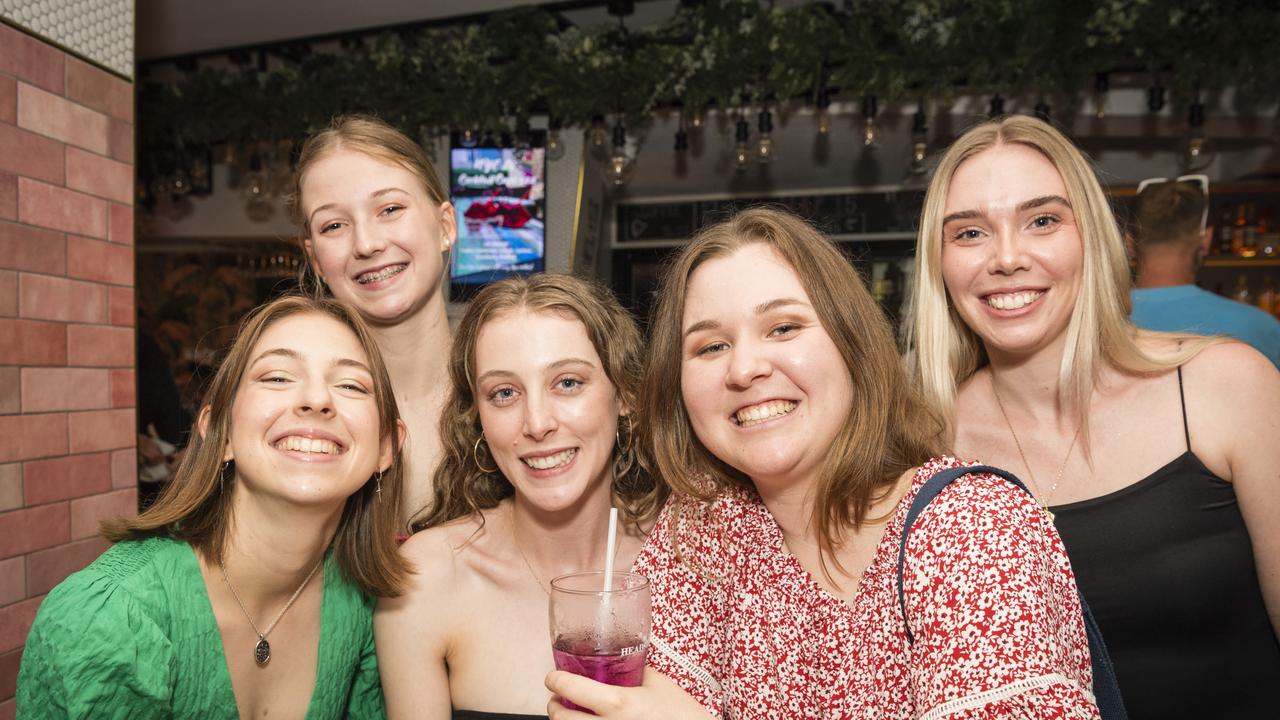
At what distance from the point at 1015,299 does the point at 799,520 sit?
68 centimetres

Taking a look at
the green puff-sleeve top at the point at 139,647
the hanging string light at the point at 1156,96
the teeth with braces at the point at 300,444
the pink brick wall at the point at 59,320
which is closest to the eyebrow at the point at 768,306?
the teeth with braces at the point at 300,444

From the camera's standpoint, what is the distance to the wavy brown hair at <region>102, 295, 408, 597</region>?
1.64 m

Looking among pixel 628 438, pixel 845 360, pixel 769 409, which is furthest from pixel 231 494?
pixel 845 360

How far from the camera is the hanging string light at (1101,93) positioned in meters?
4.43

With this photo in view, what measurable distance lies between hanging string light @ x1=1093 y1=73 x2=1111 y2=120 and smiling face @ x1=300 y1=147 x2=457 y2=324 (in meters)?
3.93

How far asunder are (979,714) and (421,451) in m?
1.63

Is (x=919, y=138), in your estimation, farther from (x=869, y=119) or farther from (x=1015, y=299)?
(x=1015, y=299)

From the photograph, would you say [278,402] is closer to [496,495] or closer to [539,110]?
[496,495]

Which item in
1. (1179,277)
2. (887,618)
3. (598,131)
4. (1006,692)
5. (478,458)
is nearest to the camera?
(1006,692)

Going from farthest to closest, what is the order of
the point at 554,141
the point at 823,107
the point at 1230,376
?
the point at 554,141, the point at 823,107, the point at 1230,376

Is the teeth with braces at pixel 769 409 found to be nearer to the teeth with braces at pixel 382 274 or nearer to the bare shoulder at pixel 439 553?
the bare shoulder at pixel 439 553

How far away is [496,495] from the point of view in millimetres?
2010

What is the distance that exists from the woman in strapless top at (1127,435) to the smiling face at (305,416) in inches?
50.3

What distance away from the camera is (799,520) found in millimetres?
1481
